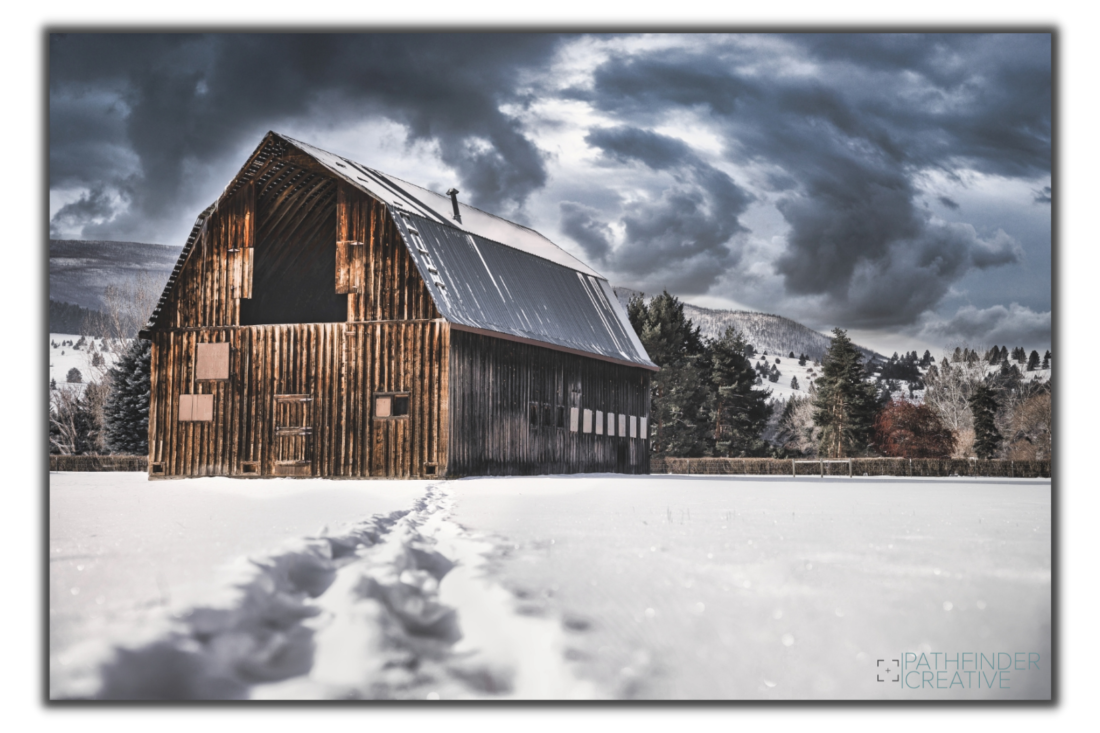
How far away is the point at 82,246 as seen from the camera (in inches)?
5694

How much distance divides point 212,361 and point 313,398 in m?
3.17

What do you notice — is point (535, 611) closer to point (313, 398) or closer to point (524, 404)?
point (313, 398)

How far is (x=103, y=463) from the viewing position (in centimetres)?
3997

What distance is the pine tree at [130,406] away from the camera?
44125mm

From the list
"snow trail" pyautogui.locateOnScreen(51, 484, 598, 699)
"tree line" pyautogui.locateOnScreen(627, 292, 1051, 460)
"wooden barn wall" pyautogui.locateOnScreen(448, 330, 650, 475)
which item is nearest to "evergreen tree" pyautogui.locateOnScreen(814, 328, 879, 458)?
"tree line" pyautogui.locateOnScreen(627, 292, 1051, 460)

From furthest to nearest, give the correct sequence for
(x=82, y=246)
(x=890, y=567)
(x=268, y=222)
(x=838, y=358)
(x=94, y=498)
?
(x=82, y=246), (x=838, y=358), (x=268, y=222), (x=94, y=498), (x=890, y=567)

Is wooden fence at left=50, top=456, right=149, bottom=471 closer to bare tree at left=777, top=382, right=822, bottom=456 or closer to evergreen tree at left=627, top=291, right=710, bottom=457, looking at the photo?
evergreen tree at left=627, top=291, right=710, bottom=457

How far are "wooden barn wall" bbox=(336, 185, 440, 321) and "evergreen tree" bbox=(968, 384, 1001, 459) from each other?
45.0 meters

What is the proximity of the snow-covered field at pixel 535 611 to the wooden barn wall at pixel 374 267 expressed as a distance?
1335 cm

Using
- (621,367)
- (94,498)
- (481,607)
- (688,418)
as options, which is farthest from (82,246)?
(481,607)

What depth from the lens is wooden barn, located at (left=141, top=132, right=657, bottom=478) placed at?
72.7 feet

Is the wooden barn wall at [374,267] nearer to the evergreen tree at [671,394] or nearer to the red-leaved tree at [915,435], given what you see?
the evergreen tree at [671,394]
